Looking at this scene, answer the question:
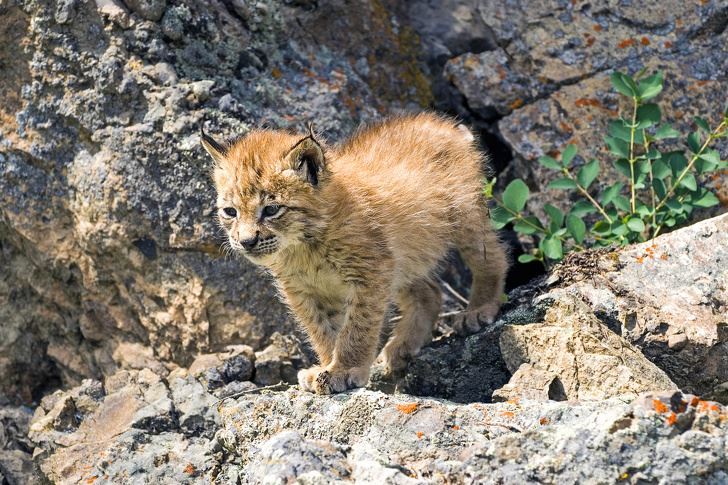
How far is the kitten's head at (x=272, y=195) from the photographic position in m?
4.91

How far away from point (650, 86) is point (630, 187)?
0.70 metres

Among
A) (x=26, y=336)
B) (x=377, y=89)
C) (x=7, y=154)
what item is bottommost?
(x=26, y=336)

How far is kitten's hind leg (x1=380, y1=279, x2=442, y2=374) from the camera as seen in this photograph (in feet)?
18.8

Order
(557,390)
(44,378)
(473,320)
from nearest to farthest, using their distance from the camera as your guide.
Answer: (557,390) → (473,320) → (44,378)

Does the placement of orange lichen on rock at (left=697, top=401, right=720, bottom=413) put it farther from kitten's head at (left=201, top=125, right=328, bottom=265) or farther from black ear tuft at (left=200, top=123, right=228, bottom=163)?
black ear tuft at (left=200, top=123, right=228, bottom=163)

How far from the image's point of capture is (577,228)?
594 centimetres

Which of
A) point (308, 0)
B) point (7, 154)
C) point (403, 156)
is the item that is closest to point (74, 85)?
point (7, 154)

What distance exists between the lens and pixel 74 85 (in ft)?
20.3

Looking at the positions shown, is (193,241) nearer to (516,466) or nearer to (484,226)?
(484,226)

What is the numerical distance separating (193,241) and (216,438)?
5.53ft

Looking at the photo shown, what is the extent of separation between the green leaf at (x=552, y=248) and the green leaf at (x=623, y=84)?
3.72 feet

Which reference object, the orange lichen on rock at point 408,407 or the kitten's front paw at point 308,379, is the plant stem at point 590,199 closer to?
the kitten's front paw at point 308,379

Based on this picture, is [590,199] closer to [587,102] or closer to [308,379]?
[587,102]

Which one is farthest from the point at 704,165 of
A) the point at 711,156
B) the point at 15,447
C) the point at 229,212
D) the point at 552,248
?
the point at 15,447
